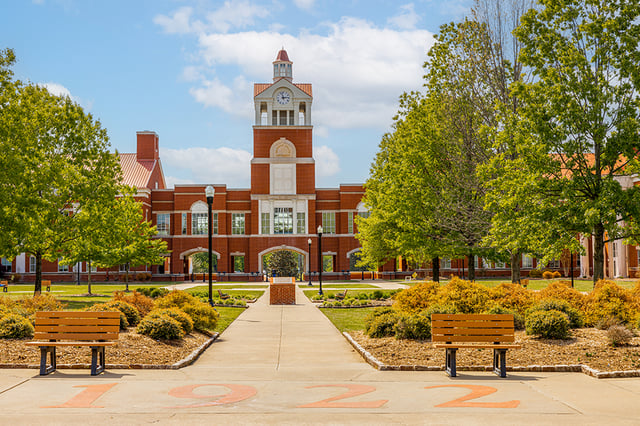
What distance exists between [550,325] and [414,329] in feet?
8.53

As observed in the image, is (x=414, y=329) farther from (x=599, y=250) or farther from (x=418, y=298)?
(x=599, y=250)

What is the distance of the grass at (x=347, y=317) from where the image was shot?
1643cm

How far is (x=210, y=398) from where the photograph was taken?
7.61m

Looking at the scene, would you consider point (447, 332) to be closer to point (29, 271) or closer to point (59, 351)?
point (59, 351)

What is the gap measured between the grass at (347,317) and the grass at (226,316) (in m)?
3.06

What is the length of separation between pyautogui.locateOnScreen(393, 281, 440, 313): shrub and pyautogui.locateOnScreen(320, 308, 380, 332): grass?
0.94 meters

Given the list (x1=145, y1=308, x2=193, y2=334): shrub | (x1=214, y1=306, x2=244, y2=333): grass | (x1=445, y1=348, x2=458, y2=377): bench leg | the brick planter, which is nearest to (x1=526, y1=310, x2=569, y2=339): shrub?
(x1=445, y1=348, x2=458, y2=377): bench leg

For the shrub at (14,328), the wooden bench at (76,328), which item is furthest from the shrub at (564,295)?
the shrub at (14,328)

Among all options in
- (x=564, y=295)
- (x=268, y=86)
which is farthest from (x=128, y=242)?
(x=564, y=295)

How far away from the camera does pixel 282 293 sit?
25.7 m

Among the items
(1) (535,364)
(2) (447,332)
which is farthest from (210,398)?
(1) (535,364)

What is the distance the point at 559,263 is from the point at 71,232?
2017 inches

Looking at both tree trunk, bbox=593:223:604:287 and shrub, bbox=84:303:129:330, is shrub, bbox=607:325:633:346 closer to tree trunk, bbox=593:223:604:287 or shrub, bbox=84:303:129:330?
tree trunk, bbox=593:223:604:287

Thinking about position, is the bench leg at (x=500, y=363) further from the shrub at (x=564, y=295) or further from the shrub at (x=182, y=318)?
the shrub at (x=182, y=318)
